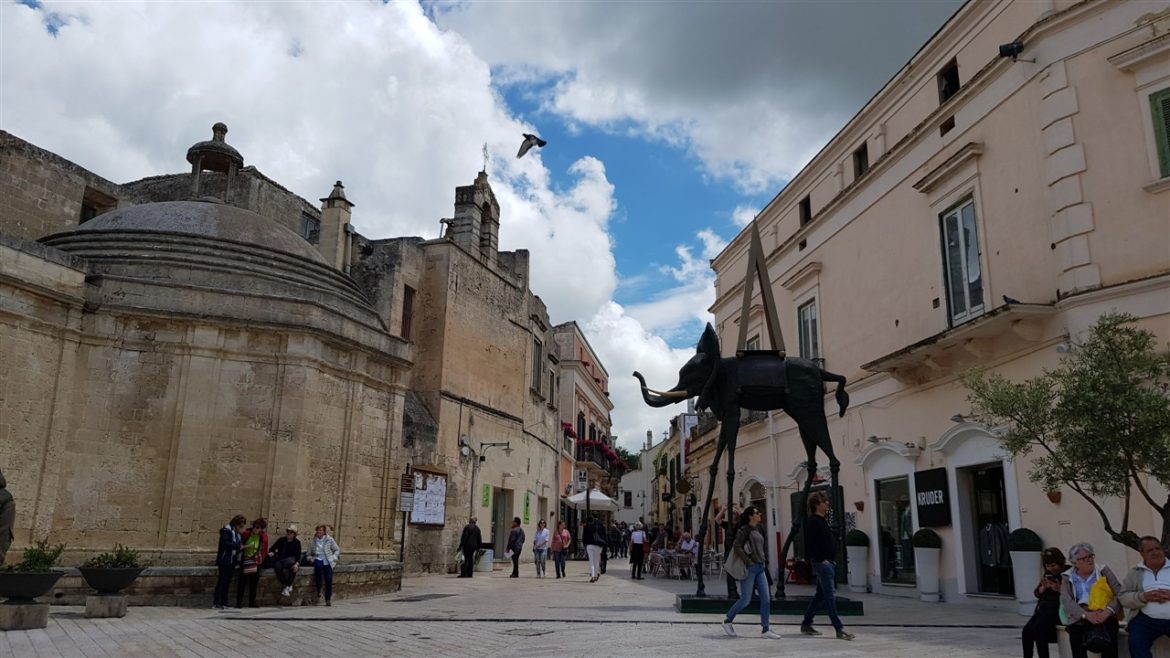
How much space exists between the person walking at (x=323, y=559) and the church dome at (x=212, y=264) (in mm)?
3453

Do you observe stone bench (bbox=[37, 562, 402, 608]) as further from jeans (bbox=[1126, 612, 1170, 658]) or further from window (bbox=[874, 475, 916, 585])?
jeans (bbox=[1126, 612, 1170, 658])

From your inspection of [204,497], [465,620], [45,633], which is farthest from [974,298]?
[45,633]

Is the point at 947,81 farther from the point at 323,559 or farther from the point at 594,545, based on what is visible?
the point at 323,559

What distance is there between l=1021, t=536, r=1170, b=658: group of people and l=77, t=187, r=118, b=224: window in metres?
20.1

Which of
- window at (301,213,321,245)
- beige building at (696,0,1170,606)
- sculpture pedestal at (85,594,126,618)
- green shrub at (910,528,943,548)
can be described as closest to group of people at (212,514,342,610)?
sculpture pedestal at (85,594,126,618)

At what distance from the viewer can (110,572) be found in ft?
33.9

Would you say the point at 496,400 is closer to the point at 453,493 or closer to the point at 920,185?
the point at 453,493

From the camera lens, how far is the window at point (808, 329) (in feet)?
64.1

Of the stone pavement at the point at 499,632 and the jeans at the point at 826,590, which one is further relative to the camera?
Result: the jeans at the point at 826,590

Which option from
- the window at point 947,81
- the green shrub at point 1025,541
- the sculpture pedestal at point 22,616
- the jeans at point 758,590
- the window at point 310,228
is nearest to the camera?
the jeans at point 758,590

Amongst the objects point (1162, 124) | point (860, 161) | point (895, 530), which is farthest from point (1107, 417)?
point (860, 161)

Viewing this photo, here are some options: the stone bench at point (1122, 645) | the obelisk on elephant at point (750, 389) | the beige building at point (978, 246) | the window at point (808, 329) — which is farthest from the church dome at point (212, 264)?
the stone bench at point (1122, 645)

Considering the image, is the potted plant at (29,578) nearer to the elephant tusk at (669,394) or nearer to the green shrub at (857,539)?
the elephant tusk at (669,394)

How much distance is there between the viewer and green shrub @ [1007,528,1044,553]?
1125cm
